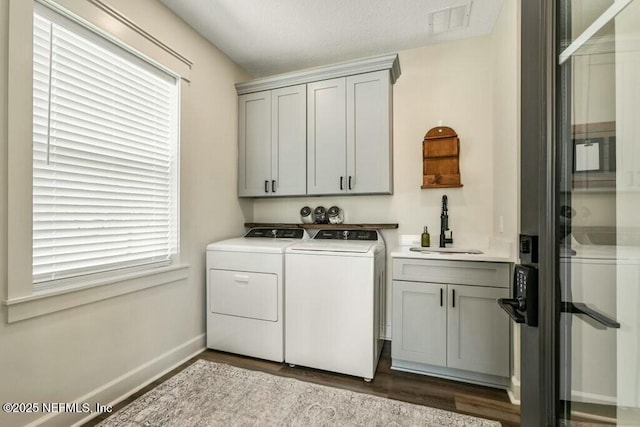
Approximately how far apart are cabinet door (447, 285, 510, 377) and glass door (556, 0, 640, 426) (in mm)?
1492

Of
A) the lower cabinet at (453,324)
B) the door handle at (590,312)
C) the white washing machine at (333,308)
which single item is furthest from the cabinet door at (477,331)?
the door handle at (590,312)

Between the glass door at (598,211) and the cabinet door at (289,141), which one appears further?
the cabinet door at (289,141)

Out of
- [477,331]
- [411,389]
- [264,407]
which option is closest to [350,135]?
[477,331]

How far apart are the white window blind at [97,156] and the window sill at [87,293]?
3.3 inches

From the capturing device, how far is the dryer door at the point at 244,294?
2.26 meters

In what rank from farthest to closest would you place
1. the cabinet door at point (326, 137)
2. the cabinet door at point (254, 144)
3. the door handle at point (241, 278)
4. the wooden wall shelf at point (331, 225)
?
the cabinet door at point (254, 144) < the wooden wall shelf at point (331, 225) < the cabinet door at point (326, 137) < the door handle at point (241, 278)

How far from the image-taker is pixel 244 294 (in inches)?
92.1

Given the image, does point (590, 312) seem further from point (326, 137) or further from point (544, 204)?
point (326, 137)

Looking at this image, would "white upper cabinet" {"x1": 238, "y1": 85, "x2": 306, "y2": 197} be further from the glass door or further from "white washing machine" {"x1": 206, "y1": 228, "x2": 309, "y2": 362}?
the glass door

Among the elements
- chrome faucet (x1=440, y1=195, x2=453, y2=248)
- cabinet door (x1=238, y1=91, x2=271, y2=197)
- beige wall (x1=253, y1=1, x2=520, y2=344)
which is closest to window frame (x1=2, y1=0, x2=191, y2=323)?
cabinet door (x1=238, y1=91, x2=271, y2=197)

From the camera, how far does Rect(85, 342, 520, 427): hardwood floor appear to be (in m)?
1.73

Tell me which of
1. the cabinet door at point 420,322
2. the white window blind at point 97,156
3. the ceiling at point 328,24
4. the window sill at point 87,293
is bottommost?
the cabinet door at point 420,322

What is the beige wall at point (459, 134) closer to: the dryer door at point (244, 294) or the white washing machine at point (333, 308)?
the white washing machine at point (333, 308)

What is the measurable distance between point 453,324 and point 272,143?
7.18ft
